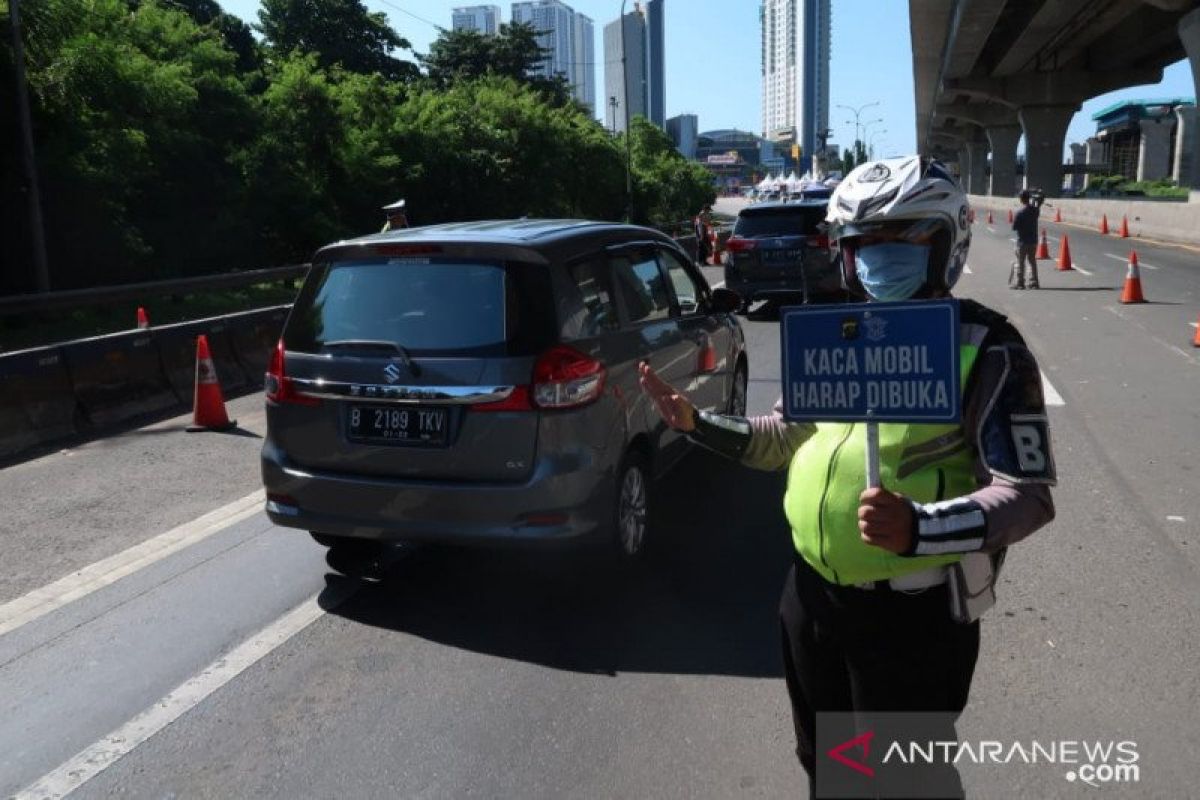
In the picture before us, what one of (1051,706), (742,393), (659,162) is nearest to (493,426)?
(1051,706)

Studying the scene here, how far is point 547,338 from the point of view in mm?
4824

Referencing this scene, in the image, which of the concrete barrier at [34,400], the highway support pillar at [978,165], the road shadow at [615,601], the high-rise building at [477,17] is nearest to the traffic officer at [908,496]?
the road shadow at [615,601]

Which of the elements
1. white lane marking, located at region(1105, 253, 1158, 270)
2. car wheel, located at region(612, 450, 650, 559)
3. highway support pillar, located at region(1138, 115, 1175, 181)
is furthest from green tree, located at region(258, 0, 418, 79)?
highway support pillar, located at region(1138, 115, 1175, 181)

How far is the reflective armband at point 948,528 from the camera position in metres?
2.09

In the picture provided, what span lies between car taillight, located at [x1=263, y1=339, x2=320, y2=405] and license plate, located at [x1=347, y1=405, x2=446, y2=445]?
26cm

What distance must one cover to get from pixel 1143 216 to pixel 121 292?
32.5 metres

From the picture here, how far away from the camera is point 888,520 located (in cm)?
207

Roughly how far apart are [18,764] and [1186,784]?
3896mm

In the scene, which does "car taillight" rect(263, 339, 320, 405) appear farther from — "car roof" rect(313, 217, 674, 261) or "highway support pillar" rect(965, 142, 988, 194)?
"highway support pillar" rect(965, 142, 988, 194)

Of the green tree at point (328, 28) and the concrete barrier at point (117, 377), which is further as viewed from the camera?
the green tree at point (328, 28)

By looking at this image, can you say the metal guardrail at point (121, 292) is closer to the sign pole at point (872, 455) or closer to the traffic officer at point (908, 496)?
the traffic officer at point (908, 496)

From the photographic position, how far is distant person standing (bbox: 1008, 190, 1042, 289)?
18.8m

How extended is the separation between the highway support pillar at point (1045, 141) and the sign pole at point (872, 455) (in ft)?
218

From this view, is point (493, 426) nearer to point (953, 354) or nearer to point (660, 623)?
point (660, 623)
